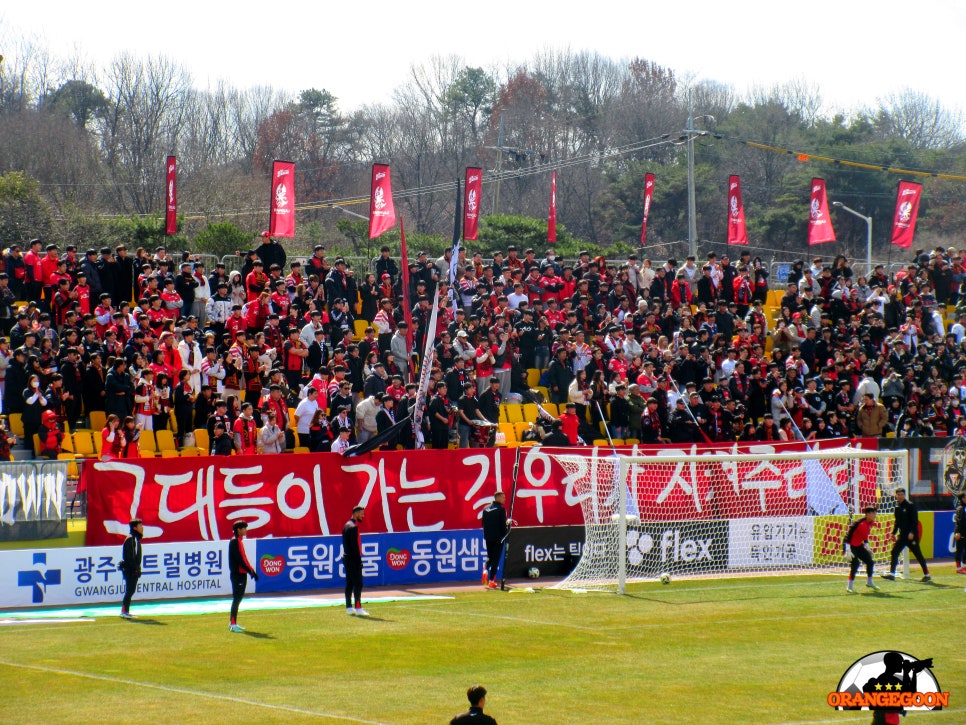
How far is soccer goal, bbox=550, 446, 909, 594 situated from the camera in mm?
21969

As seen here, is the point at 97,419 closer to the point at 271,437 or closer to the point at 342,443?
the point at 271,437

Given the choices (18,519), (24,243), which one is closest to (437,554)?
(18,519)

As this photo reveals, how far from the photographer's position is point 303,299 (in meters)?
26.6

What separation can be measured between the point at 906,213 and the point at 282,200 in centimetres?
2270

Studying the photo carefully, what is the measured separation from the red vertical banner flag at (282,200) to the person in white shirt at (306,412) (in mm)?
8957

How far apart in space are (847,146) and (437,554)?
60.7 metres

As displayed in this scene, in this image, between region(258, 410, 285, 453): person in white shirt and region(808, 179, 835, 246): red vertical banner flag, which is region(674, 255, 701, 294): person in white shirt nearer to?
region(808, 179, 835, 246): red vertical banner flag

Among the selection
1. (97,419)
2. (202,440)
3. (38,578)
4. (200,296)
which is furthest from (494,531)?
(200,296)

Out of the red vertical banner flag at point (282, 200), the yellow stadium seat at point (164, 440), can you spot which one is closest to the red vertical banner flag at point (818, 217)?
the red vertical banner flag at point (282, 200)

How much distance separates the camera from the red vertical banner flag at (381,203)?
106 ft

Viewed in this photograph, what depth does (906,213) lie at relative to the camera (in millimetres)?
41406

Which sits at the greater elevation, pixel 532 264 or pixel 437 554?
pixel 532 264

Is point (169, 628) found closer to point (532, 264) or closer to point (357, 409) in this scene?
point (357, 409)

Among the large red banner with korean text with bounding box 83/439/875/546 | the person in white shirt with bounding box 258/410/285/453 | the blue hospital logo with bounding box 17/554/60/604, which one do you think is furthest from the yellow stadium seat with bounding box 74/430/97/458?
the person in white shirt with bounding box 258/410/285/453
